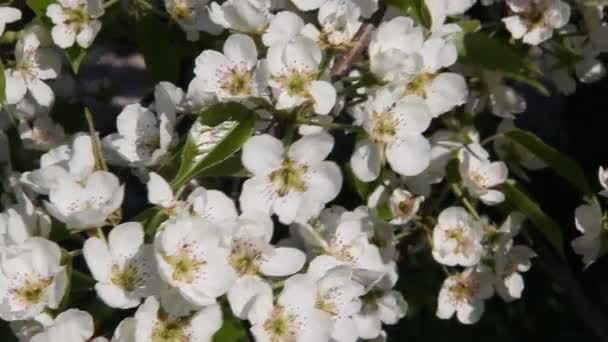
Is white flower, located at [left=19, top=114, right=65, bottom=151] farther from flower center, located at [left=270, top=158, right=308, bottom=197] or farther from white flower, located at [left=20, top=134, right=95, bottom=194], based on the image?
flower center, located at [left=270, top=158, right=308, bottom=197]

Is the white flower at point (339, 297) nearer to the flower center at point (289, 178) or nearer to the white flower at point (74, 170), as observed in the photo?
the flower center at point (289, 178)

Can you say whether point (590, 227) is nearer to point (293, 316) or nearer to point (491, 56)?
point (491, 56)

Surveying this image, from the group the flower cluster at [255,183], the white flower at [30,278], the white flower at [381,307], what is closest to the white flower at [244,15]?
the flower cluster at [255,183]

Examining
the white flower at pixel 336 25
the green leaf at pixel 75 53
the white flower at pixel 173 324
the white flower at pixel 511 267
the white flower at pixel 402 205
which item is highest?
the white flower at pixel 336 25

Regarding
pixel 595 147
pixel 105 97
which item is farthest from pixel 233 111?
pixel 595 147

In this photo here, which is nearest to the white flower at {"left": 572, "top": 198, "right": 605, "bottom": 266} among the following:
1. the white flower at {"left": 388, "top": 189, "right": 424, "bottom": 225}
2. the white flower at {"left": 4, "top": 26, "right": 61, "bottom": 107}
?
the white flower at {"left": 388, "top": 189, "right": 424, "bottom": 225}
